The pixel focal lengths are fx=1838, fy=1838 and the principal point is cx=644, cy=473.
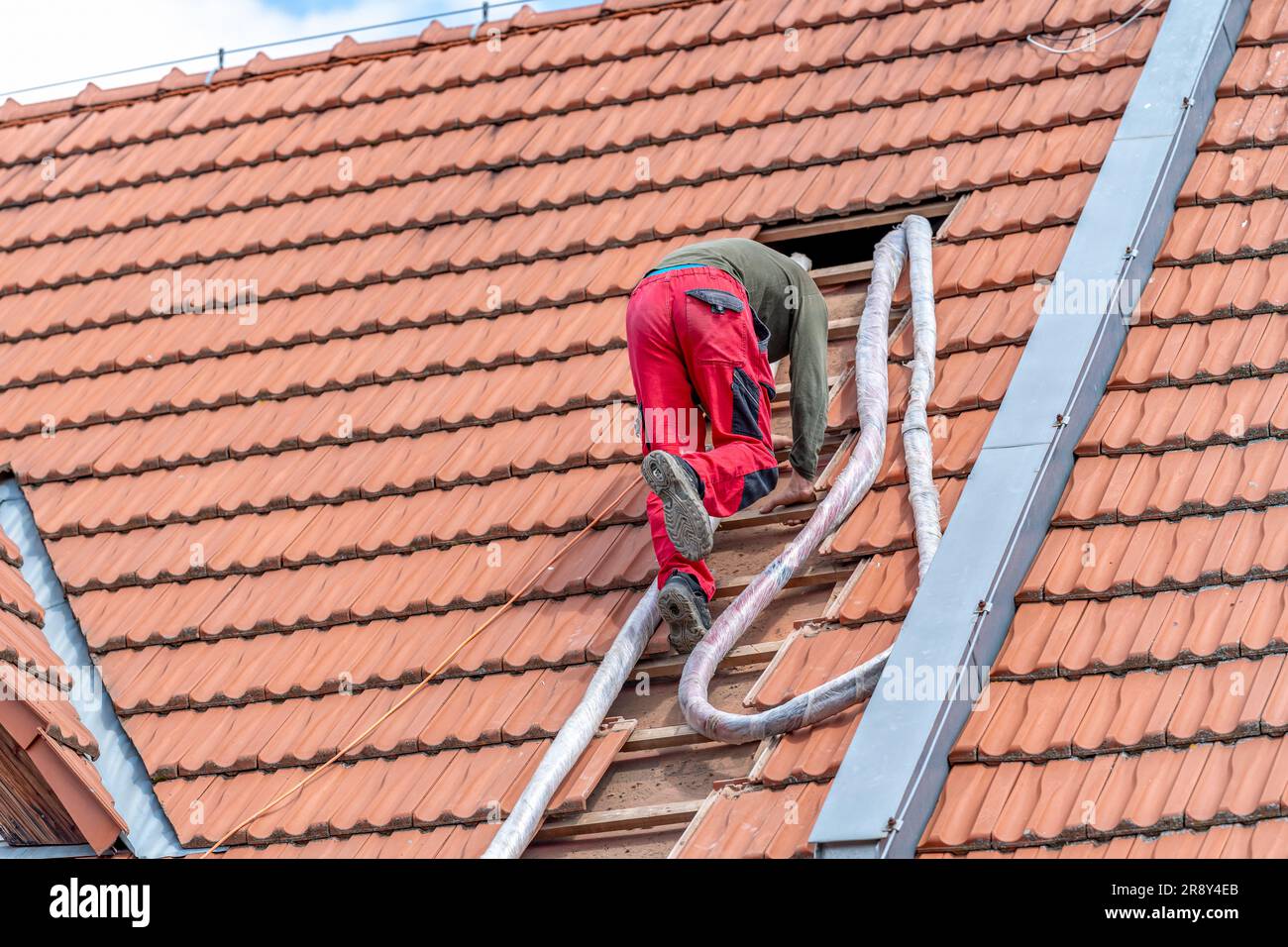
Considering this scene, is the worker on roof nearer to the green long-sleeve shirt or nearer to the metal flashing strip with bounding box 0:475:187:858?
the green long-sleeve shirt

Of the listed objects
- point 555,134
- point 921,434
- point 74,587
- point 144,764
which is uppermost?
point 555,134

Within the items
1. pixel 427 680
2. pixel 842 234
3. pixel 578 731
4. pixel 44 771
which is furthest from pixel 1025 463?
pixel 44 771

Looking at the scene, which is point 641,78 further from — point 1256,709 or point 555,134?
point 1256,709

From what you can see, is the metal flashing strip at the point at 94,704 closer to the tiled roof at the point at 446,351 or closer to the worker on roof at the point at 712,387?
the tiled roof at the point at 446,351

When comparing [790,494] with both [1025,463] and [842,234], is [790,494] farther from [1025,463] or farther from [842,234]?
[842,234]

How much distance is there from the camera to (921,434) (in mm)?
6070

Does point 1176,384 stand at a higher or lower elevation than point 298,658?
higher

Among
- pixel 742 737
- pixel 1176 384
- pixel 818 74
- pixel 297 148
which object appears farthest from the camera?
pixel 297 148

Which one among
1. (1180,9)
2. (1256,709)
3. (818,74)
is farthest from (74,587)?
(1180,9)

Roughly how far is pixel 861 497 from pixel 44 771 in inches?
109

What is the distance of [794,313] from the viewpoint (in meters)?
6.14

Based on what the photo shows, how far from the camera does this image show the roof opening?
708cm

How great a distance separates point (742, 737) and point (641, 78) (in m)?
3.64

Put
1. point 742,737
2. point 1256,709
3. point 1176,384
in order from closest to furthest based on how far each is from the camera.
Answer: point 1256,709
point 742,737
point 1176,384
